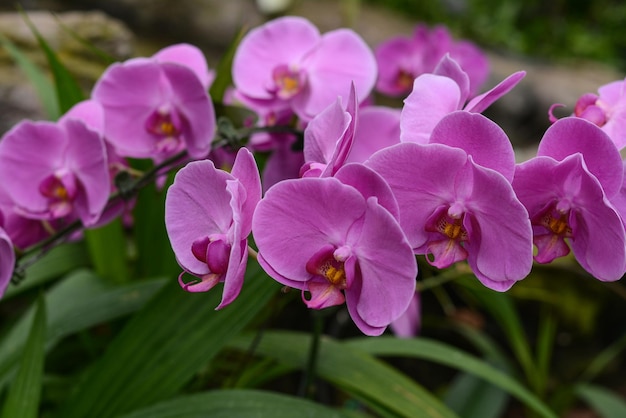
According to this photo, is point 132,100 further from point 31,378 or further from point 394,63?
point 394,63

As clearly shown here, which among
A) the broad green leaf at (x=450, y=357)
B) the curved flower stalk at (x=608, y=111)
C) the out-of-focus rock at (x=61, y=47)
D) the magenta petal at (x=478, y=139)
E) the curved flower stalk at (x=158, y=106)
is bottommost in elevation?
the out-of-focus rock at (x=61, y=47)

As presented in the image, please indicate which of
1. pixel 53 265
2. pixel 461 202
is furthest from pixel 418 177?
pixel 53 265

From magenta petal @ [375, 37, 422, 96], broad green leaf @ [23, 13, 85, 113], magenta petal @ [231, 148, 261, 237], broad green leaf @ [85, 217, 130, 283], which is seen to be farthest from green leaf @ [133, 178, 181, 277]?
magenta petal @ [231, 148, 261, 237]

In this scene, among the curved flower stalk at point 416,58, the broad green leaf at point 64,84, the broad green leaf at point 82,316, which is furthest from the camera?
the curved flower stalk at point 416,58

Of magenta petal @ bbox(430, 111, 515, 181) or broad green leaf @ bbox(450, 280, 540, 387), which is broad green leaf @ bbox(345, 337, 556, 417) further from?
magenta petal @ bbox(430, 111, 515, 181)

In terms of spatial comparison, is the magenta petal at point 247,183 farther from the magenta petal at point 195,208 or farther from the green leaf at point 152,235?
the green leaf at point 152,235

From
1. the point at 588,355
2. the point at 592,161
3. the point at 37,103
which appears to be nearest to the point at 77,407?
the point at 592,161

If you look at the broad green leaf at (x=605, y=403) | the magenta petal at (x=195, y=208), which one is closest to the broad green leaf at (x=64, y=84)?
the magenta petal at (x=195, y=208)

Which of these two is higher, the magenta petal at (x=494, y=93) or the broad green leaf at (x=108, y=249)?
the magenta petal at (x=494, y=93)
